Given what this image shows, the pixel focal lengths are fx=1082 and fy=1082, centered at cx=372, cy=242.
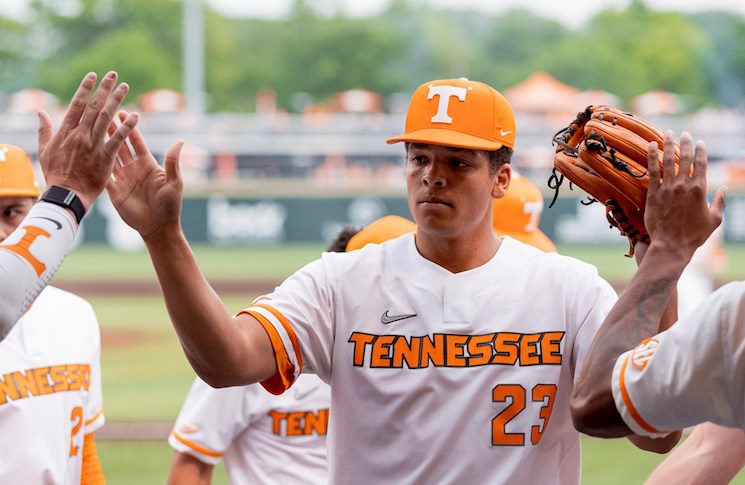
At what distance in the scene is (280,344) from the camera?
2.68 metres

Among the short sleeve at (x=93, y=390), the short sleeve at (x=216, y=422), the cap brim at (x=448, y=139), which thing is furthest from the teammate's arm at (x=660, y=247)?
the short sleeve at (x=93, y=390)

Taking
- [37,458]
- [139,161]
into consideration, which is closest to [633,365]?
[139,161]

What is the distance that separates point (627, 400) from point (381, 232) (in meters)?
1.56

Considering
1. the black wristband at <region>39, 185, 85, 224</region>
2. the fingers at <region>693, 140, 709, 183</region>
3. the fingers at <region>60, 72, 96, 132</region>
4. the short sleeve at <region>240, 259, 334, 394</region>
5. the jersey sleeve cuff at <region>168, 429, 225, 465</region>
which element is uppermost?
the fingers at <region>60, 72, 96, 132</region>

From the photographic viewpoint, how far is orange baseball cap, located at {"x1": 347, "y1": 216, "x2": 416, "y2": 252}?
3.52 m

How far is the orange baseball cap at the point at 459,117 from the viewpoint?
9.35 ft

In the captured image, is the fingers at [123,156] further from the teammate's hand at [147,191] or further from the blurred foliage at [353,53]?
the blurred foliage at [353,53]

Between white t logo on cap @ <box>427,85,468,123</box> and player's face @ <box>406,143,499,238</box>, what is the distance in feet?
0.25

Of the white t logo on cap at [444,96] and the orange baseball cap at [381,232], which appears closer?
the white t logo on cap at [444,96]

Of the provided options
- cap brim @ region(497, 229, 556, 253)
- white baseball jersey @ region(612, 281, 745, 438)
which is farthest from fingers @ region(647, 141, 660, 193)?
cap brim @ region(497, 229, 556, 253)

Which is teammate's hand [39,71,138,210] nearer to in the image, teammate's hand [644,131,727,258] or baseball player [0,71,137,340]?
baseball player [0,71,137,340]

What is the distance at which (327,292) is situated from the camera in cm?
279

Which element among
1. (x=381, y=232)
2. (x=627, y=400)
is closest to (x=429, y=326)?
(x=627, y=400)

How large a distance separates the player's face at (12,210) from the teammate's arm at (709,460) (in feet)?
6.84
